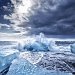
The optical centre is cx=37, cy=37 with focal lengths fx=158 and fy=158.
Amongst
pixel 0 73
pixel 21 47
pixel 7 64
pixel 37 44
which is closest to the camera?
pixel 0 73

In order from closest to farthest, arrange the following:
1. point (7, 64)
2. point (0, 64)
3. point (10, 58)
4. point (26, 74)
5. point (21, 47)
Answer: point (26, 74)
point (0, 64)
point (7, 64)
point (10, 58)
point (21, 47)

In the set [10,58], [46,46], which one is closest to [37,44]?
[46,46]

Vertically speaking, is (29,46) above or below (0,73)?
above

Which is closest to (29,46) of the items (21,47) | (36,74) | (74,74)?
(21,47)

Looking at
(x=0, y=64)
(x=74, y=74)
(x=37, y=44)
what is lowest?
(x=74, y=74)

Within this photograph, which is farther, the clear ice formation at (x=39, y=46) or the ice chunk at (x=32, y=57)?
the clear ice formation at (x=39, y=46)

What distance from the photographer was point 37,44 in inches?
595

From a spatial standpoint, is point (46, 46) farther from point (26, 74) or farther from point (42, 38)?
point (26, 74)

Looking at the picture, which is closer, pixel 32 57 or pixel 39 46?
pixel 32 57

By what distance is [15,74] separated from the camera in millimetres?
3900

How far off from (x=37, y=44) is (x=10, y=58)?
9028mm

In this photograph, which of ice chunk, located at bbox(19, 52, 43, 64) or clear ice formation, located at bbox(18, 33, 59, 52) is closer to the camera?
ice chunk, located at bbox(19, 52, 43, 64)

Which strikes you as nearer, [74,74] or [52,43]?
[74,74]

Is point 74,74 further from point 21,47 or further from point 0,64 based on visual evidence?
point 21,47
